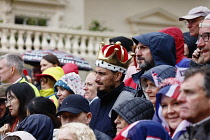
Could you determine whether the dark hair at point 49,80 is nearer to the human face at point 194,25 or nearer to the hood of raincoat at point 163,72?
the human face at point 194,25

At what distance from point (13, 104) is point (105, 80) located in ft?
4.10

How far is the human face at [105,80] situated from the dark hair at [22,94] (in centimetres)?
107

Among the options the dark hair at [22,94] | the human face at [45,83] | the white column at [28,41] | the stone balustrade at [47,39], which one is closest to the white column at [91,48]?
the stone balustrade at [47,39]

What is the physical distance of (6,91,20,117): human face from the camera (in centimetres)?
686

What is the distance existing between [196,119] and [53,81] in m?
4.93

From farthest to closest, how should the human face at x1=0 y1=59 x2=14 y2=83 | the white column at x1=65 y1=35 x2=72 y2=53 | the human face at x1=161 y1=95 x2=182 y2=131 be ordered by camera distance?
the white column at x1=65 y1=35 x2=72 y2=53, the human face at x1=0 y1=59 x2=14 y2=83, the human face at x1=161 y1=95 x2=182 y2=131

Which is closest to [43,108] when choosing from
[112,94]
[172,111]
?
[112,94]

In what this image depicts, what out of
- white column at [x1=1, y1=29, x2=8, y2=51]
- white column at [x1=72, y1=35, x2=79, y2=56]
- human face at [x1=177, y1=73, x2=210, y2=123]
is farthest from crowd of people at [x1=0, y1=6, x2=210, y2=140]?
white column at [x1=72, y1=35, x2=79, y2=56]

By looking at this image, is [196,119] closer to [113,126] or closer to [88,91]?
[113,126]

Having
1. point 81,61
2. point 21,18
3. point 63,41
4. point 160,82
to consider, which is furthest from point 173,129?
point 21,18

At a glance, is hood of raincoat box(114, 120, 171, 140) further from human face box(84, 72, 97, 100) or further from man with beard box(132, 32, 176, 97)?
human face box(84, 72, 97, 100)

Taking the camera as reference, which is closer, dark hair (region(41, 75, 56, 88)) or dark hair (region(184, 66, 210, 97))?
dark hair (region(184, 66, 210, 97))

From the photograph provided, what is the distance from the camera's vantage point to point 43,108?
262 inches

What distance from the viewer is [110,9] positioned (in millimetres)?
24156
